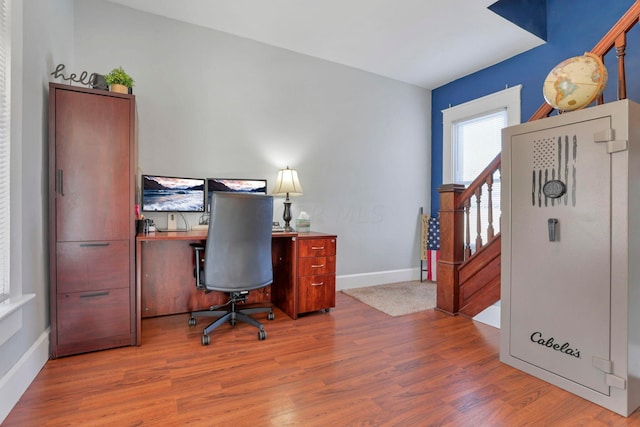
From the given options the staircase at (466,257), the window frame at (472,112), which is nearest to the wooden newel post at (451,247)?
the staircase at (466,257)

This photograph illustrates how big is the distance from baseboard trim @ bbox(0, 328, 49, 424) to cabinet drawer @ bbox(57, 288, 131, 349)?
10 centimetres

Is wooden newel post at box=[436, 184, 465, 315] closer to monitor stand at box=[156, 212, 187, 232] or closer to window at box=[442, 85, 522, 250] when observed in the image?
window at box=[442, 85, 522, 250]

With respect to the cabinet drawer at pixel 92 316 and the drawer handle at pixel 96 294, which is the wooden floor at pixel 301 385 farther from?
the drawer handle at pixel 96 294

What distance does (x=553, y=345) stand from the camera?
1772mm

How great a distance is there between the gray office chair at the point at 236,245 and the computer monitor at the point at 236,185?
84 centimetres

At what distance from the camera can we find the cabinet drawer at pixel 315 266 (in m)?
2.80

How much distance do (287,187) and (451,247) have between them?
5.51 feet

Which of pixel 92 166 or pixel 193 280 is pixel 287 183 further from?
pixel 92 166

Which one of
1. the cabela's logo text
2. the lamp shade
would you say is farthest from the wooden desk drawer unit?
the cabela's logo text

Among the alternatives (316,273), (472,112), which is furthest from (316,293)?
(472,112)

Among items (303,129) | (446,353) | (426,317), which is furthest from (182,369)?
(303,129)

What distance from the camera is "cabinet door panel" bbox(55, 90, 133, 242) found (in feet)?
6.53

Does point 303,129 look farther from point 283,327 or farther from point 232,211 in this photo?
point 283,327

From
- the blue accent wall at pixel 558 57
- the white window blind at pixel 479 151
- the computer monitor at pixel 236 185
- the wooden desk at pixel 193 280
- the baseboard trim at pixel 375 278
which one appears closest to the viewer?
the blue accent wall at pixel 558 57
